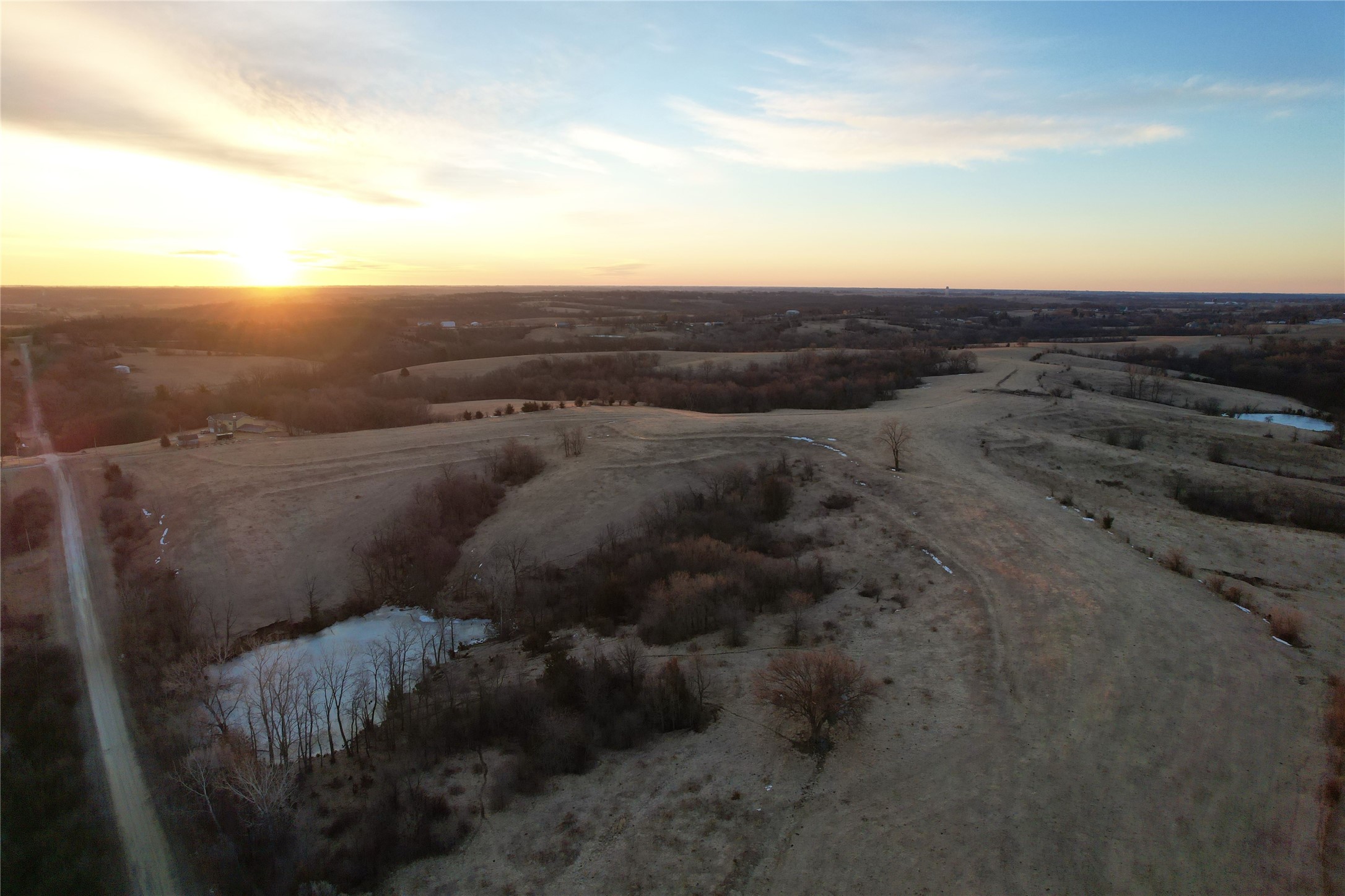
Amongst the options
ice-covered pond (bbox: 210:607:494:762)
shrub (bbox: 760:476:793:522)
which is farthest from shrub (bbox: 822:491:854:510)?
ice-covered pond (bbox: 210:607:494:762)

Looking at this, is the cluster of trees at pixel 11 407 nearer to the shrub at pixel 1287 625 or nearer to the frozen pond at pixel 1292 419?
the shrub at pixel 1287 625

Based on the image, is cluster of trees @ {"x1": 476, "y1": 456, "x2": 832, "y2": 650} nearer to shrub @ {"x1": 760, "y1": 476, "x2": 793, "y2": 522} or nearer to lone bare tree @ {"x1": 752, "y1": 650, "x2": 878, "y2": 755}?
shrub @ {"x1": 760, "y1": 476, "x2": 793, "y2": 522}

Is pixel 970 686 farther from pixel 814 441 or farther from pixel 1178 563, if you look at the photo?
pixel 814 441

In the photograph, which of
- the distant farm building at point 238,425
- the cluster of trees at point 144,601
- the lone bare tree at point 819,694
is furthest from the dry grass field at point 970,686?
the distant farm building at point 238,425

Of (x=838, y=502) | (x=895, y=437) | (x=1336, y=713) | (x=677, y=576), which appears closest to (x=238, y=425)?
(x=677, y=576)

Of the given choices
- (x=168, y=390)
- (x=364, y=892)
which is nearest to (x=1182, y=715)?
(x=364, y=892)

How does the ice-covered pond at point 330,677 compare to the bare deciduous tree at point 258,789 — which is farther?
the ice-covered pond at point 330,677

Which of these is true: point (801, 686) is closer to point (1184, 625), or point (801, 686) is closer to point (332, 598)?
point (1184, 625)
